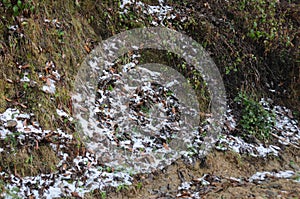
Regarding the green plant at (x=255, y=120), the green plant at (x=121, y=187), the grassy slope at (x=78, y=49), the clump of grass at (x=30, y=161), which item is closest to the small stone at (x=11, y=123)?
the grassy slope at (x=78, y=49)

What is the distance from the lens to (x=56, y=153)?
4.14 m

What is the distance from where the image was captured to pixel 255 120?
5.84 metres

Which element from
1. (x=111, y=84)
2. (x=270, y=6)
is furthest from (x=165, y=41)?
(x=270, y=6)

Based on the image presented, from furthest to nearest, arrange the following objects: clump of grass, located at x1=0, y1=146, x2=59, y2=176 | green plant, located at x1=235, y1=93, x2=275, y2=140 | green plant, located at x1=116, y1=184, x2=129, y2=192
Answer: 1. green plant, located at x1=235, y1=93, x2=275, y2=140
2. green plant, located at x1=116, y1=184, x2=129, y2=192
3. clump of grass, located at x1=0, y1=146, x2=59, y2=176

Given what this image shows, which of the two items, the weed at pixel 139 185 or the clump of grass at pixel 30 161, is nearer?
Result: the clump of grass at pixel 30 161

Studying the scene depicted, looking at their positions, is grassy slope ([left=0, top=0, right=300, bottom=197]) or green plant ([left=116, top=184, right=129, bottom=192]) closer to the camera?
green plant ([left=116, top=184, right=129, bottom=192])

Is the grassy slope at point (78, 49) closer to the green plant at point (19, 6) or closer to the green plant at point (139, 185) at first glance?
the green plant at point (19, 6)

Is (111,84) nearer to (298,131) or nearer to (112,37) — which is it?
(112,37)

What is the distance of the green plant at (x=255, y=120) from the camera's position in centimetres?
576

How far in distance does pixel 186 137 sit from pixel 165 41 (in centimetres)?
203

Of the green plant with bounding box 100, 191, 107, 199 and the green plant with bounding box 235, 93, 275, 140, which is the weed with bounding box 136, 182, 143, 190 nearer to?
the green plant with bounding box 100, 191, 107, 199

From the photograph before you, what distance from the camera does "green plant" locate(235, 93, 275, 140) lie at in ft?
18.9

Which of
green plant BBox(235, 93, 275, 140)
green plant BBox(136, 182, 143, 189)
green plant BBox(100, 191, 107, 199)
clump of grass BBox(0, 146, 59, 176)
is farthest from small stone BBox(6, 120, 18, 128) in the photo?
green plant BBox(235, 93, 275, 140)

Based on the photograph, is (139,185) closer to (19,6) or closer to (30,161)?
(30,161)
